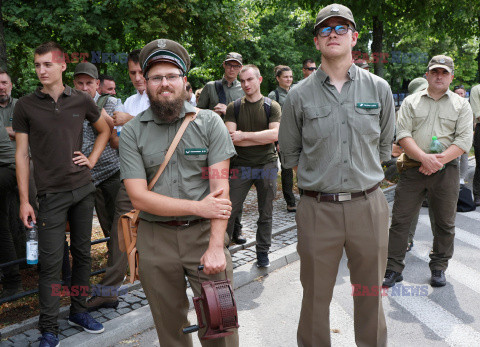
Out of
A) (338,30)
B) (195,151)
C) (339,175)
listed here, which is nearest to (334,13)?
(338,30)

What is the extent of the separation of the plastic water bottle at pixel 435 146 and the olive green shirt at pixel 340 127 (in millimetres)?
1829

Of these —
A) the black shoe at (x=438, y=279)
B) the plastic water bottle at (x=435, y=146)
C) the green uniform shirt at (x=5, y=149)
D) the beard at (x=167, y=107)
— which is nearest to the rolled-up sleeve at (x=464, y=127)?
the plastic water bottle at (x=435, y=146)

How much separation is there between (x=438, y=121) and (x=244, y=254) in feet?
9.57

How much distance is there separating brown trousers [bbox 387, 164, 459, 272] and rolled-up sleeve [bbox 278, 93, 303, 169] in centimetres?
221

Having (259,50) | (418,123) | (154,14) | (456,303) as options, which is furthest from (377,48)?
(259,50)

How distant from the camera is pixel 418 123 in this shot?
16.8ft

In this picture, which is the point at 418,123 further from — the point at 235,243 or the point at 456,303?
the point at 235,243

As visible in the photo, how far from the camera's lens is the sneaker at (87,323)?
4211 mm

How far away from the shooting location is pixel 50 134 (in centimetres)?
394

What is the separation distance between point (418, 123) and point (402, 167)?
51 centimetres

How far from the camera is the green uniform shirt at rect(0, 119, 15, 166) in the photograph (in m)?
5.06

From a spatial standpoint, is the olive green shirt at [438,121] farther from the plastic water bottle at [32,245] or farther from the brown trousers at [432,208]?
the plastic water bottle at [32,245]

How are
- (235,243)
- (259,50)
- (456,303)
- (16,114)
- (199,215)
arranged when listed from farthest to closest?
(259,50), (235,243), (456,303), (16,114), (199,215)

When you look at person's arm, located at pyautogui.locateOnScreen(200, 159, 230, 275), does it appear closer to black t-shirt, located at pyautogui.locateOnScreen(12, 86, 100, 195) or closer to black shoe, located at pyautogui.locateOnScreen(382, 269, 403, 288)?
black t-shirt, located at pyautogui.locateOnScreen(12, 86, 100, 195)
